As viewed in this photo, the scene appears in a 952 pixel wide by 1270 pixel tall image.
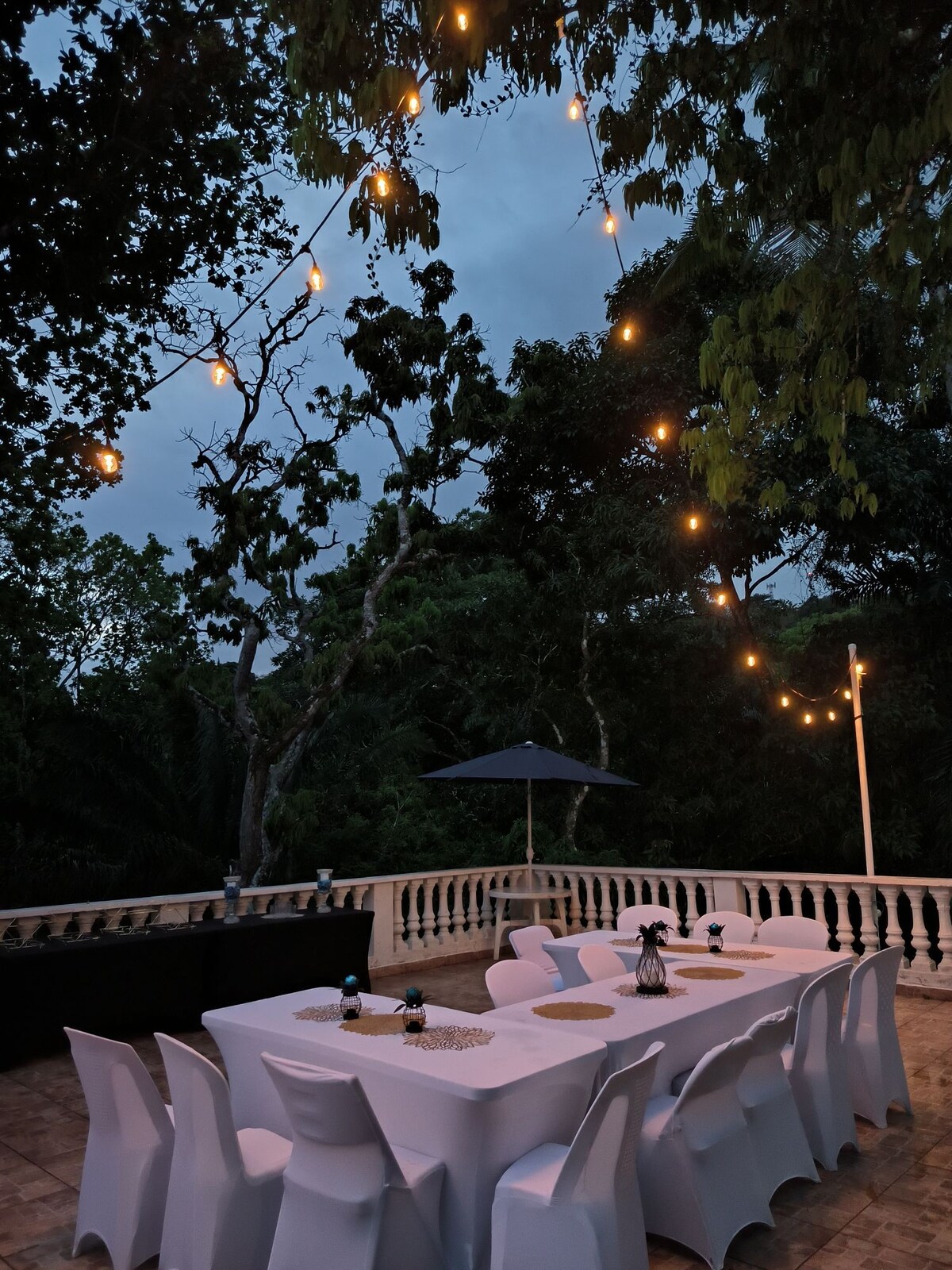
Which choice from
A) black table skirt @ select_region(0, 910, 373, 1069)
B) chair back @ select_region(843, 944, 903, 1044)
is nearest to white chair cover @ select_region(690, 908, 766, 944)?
chair back @ select_region(843, 944, 903, 1044)

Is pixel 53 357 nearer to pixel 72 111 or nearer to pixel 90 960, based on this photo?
pixel 72 111

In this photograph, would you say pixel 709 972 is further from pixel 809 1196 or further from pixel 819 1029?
pixel 809 1196

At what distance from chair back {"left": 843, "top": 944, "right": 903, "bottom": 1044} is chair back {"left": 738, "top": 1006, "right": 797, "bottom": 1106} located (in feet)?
2.68

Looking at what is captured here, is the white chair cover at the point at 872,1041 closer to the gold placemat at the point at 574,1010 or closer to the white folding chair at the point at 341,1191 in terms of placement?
the gold placemat at the point at 574,1010

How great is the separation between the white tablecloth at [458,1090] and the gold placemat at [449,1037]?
0.14 ft

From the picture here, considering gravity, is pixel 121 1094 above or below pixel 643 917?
below

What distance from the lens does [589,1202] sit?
100 inches

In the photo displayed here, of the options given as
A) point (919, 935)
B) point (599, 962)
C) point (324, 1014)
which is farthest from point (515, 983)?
point (919, 935)

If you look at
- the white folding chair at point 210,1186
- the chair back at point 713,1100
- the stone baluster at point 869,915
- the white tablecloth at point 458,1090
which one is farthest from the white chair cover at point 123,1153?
the stone baluster at point 869,915

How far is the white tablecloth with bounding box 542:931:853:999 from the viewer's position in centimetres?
470

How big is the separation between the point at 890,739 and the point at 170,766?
837cm

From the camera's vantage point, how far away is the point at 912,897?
22.3 ft

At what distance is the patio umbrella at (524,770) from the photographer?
7.89 m

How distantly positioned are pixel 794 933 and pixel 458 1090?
3498 millimetres
